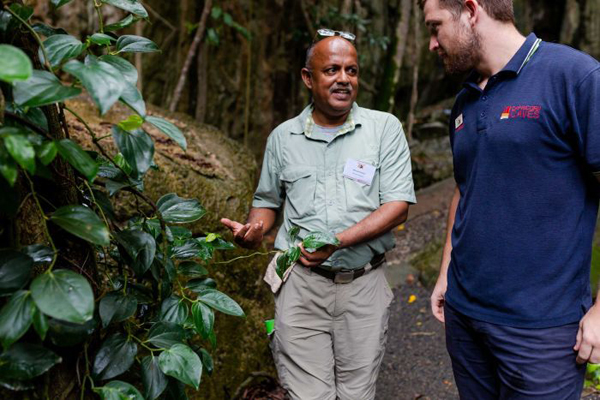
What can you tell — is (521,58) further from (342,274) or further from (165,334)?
(165,334)

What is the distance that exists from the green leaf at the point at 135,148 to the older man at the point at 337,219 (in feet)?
4.13

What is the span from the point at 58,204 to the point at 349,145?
135 centimetres

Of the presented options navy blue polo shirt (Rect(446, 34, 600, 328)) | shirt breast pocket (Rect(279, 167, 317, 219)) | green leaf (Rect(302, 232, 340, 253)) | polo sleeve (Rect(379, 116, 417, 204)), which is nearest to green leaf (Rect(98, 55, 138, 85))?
green leaf (Rect(302, 232, 340, 253))

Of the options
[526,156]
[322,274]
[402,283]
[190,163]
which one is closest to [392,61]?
[402,283]

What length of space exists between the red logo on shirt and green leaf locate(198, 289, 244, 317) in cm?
89

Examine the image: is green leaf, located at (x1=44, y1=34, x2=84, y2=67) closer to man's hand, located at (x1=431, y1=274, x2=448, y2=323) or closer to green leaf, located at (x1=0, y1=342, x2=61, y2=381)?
green leaf, located at (x1=0, y1=342, x2=61, y2=381)

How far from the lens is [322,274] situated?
2.23 m

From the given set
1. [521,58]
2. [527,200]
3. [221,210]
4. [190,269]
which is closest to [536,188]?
[527,200]

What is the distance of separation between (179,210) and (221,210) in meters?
1.42

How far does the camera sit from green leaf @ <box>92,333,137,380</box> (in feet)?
3.66

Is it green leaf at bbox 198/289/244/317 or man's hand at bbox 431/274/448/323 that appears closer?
green leaf at bbox 198/289/244/317

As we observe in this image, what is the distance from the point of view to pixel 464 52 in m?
1.68

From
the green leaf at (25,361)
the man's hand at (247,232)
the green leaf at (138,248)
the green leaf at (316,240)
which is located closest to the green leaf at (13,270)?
the green leaf at (25,361)

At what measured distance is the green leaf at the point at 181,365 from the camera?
1095 millimetres
